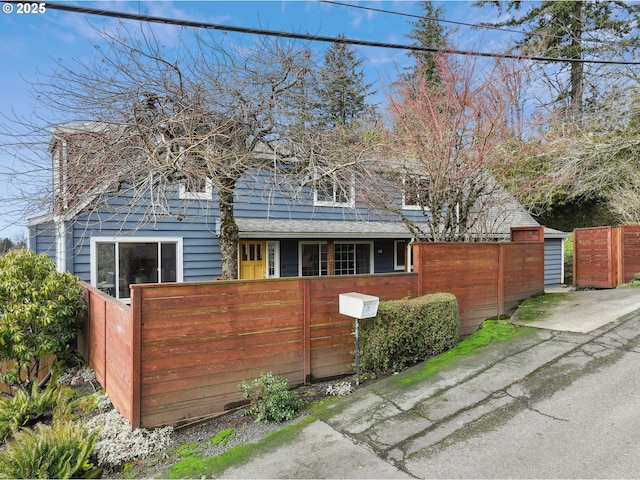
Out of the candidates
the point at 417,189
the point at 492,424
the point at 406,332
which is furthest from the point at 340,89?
the point at 492,424

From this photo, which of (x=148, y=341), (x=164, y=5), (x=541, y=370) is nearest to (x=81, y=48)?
(x=164, y=5)

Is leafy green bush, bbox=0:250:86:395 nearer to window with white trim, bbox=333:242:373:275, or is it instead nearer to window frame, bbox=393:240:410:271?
window with white trim, bbox=333:242:373:275

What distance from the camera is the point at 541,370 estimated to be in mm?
4531

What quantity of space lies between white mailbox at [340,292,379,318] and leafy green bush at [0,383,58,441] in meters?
4.17

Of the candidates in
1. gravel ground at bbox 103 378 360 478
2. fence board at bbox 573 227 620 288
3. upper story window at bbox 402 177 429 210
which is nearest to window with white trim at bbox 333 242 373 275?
upper story window at bbox 402 177 429 210

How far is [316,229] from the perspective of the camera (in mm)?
9984

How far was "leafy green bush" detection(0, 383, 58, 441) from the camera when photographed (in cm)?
455

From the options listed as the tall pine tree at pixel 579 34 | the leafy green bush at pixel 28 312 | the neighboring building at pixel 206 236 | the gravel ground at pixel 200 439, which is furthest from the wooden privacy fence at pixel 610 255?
the leafy green bush at pixel 28 312

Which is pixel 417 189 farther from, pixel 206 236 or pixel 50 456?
pixel 50 456

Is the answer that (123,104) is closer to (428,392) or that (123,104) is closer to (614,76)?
(428,392)

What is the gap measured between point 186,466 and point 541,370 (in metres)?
4.12

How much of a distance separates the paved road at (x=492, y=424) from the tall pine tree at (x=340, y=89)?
4.60 m

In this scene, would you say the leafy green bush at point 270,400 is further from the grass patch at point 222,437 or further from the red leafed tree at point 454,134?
the red leafed tree at point 454,134

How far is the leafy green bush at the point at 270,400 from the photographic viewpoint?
13.1 ft
